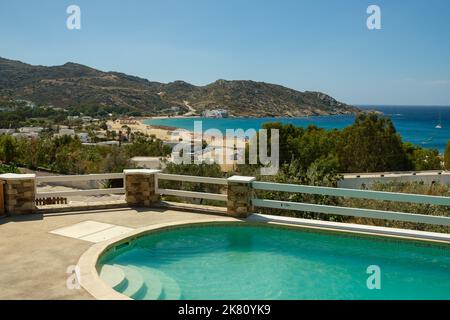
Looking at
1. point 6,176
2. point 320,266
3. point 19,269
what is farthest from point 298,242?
point 6,176

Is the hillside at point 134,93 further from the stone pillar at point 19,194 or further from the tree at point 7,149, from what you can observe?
the stone pillar at point 19,194

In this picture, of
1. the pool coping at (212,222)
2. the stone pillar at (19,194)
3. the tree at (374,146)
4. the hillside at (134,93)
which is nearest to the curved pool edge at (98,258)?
the pool coping at (212,222)

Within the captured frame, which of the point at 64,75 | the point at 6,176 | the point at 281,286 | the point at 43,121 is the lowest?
the point at 281,286

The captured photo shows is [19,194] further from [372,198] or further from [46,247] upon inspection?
[372,198]

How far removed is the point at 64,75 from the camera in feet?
450

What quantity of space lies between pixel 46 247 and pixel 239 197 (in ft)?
13.7

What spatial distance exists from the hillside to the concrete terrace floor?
414 ft

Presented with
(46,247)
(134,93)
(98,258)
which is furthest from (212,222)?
(134,93)

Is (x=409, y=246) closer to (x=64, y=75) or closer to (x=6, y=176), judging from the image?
(x=6, y=176)

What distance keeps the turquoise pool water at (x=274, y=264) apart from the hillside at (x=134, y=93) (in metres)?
128

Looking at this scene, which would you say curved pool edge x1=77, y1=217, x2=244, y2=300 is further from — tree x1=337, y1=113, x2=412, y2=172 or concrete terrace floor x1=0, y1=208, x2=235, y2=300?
tree x1=337, y1=113, x2=412, y2=172

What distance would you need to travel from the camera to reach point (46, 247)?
6.76 metres

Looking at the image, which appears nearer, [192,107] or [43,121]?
[43,121]
